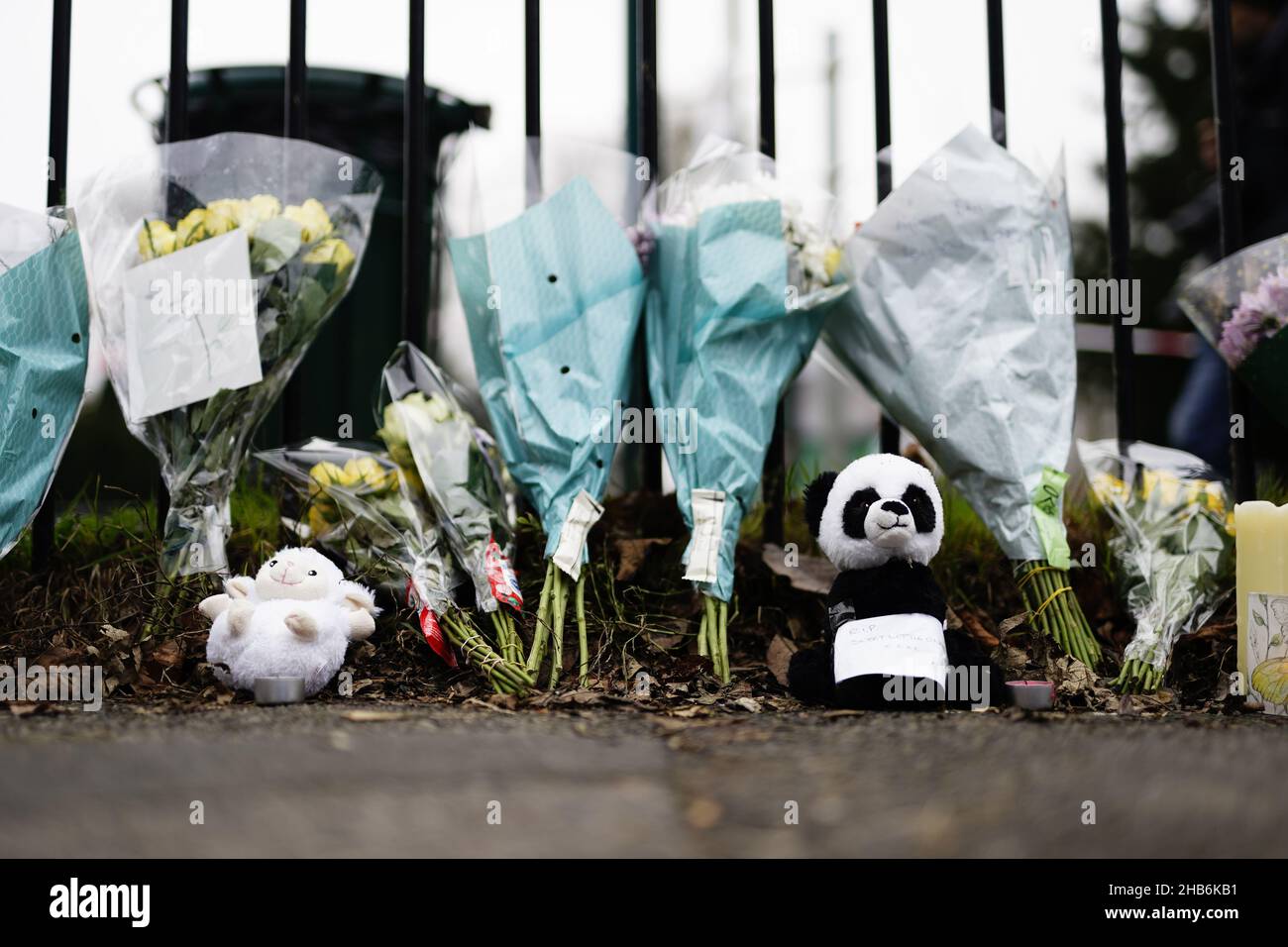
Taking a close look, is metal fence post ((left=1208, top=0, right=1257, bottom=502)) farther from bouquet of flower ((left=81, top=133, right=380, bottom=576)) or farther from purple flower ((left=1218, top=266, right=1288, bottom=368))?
bouquet of flower ((left=81, top=133, right=380, bottom=576))

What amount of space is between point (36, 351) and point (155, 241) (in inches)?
10.7

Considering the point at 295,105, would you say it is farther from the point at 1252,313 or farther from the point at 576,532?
the point at 1252,313

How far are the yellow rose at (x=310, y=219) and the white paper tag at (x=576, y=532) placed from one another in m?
0.67

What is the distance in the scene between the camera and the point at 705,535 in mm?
1978

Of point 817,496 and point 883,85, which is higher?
point 883,85

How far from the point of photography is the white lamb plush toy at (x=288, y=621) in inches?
69.7

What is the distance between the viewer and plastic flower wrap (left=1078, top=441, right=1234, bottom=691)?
6.46ft

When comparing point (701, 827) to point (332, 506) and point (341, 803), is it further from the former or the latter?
point (332, 506)

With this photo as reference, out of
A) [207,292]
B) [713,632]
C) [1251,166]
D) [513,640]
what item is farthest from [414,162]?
[1251,166]

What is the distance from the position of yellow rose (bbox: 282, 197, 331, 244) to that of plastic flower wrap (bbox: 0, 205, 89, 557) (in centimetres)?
38

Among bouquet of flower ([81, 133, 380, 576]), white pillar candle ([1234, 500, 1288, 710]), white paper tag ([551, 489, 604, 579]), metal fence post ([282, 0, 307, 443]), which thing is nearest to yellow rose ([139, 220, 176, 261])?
bouquet of flower ([81, 133, 380, 576])

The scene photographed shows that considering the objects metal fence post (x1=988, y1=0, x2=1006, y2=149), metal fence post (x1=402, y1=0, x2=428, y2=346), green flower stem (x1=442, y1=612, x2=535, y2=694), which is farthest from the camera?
metal fence post (x1=988, y1=0, x2=1006, y2=149)

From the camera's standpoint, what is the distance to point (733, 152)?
7.00 ft
